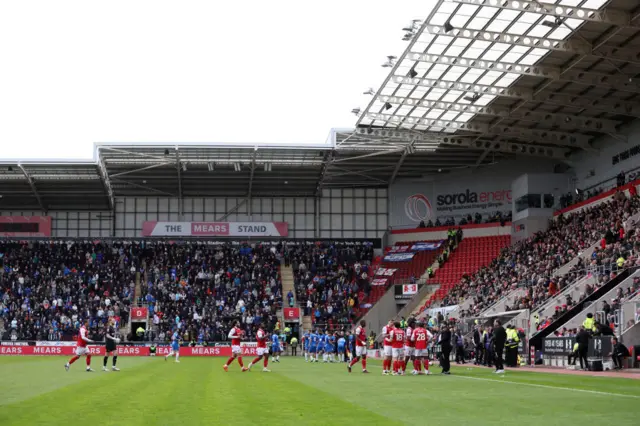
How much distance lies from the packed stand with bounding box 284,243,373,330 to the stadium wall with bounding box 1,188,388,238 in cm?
233

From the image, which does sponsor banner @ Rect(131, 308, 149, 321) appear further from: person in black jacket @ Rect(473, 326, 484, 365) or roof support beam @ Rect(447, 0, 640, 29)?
roof support beam @ Rect(447, 0, 640, 29)

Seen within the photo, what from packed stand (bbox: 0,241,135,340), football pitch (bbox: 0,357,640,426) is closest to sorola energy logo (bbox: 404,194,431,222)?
packed stand (bbox: 0,241,135,340)

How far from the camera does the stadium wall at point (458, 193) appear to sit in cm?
7062

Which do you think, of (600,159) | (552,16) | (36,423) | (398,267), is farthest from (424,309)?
(36,423)

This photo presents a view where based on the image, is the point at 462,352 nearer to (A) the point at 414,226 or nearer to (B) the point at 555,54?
(B) the point at 555,54

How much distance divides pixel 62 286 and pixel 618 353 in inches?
1947

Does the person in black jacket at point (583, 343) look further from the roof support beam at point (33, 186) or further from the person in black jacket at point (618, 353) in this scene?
the roof support beam at point (33, 186)

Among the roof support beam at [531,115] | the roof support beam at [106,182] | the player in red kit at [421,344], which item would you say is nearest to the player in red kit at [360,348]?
the player in red kit at [421,344]

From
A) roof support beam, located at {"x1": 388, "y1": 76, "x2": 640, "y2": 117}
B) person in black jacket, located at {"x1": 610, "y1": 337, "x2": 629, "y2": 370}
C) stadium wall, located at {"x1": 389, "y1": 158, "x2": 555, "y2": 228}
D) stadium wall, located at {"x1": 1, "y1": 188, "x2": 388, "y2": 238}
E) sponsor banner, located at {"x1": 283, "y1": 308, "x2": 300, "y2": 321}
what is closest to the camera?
person in black jacket, located at {"x1": 610, "y1": 337, "x2": 629, "y2": 370}

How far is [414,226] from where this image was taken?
75.9m

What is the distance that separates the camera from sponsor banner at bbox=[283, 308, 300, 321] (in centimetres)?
6731

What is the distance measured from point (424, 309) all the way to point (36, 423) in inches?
2082

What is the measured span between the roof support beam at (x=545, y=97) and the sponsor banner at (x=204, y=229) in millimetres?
26592

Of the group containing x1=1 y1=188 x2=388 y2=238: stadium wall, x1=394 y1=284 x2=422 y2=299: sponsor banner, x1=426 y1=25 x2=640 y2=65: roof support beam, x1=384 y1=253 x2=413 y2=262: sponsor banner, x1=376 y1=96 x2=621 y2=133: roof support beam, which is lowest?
x1=394 y1=284 x2=422 y2=299: sponsor banner
